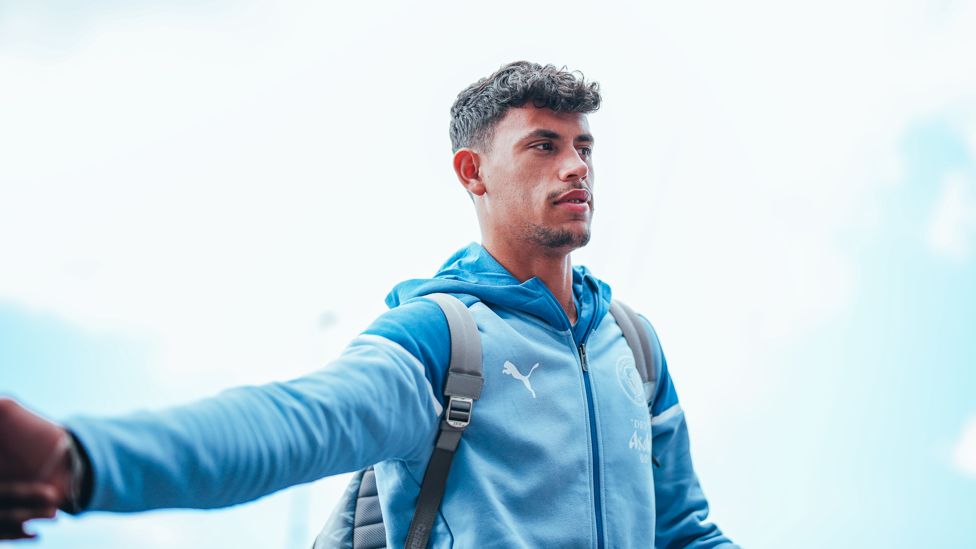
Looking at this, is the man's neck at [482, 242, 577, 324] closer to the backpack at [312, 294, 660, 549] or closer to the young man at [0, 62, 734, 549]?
the young man at [0, 62, 734, 549]

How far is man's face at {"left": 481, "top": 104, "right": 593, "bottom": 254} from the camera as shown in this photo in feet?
7.19

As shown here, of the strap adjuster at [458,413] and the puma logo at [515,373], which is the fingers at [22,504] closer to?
the strap adjuster at [458,413]

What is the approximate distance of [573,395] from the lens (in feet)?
6.43

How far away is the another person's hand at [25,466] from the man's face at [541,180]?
164 centimetres

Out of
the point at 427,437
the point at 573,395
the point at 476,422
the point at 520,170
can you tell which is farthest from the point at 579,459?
the point at 520,170

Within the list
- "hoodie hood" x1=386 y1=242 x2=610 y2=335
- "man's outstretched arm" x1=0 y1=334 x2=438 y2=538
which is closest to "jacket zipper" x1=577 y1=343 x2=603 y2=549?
"hoodie hood" x1=386 y1=242 x2=610 y2=335

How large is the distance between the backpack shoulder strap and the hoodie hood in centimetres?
9

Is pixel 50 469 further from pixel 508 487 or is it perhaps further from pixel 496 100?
pixel 496 100

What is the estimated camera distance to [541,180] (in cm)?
222

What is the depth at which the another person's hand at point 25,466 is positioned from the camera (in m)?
0.81

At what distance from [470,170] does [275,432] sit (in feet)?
5.11

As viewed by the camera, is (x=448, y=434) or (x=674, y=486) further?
(x=674, y=486)

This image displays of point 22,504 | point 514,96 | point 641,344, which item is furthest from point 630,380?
point 22,504

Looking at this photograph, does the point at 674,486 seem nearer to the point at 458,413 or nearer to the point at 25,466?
the point at 458,413
